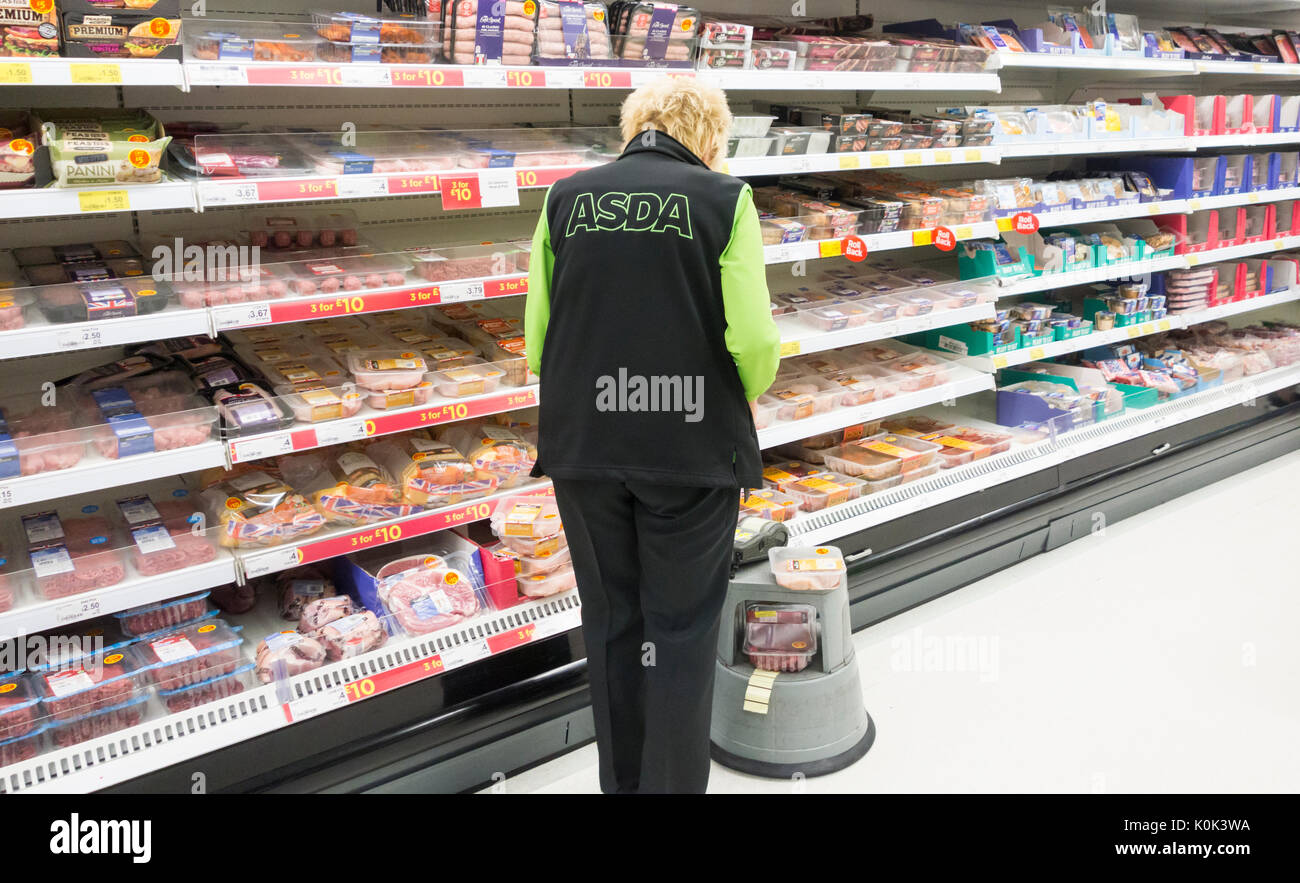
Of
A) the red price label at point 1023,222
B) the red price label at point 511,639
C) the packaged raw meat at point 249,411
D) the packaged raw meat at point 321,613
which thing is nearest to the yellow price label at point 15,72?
the packaged raw meat at point 249,411

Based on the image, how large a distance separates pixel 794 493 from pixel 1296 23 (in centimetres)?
487

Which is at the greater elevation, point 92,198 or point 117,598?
point 92,198

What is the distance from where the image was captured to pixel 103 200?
2.21m

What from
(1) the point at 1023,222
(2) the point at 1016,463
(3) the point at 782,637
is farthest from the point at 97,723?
(1) the point at 1023,222

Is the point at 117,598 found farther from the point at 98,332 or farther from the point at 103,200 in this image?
the point at 103,200

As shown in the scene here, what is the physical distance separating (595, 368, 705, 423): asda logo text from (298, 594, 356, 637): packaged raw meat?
1073 mm

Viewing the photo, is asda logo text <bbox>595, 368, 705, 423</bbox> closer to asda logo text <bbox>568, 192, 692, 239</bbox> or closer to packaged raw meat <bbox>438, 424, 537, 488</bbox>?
asda logo text <bbox>568, 192, 692, 239</bbox>

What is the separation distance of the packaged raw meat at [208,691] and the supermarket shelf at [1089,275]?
306 cm

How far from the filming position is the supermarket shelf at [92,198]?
211 centimetres

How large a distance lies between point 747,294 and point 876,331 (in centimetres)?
175

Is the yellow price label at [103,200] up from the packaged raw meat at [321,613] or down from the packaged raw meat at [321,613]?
up

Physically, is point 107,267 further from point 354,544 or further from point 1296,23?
point 1296,23

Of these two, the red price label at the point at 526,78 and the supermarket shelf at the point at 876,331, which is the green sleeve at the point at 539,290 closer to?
the red price label at the point at 526,78
